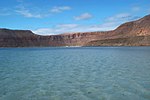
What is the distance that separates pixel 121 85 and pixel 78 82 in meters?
3.51

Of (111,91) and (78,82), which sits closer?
(111,91)

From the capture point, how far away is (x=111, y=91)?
16.7 meters

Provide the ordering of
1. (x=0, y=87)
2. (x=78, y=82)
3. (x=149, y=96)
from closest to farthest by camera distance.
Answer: (x=149, y=96) < (x=0, y=87) < (x=78, y=82)

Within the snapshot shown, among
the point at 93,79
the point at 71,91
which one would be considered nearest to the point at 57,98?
the point at 71,91

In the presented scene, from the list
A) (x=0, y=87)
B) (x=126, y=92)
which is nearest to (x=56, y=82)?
(x=0, y=87)

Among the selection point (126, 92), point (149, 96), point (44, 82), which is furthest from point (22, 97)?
point (149, 96)

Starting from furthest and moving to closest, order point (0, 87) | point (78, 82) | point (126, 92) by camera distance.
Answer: point (78, 82)
point (0, 87)
point (126, 92)

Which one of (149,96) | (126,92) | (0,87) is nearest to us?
(149,96)

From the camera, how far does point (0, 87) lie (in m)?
18.5

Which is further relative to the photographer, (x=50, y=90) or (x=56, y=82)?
(x=56, y=82)

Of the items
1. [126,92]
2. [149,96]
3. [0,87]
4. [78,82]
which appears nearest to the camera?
[149,96]

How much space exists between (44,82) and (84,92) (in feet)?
16.6

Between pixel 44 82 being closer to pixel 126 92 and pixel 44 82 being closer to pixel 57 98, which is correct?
pixel 57 98

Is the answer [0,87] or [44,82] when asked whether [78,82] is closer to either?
[44,82]
